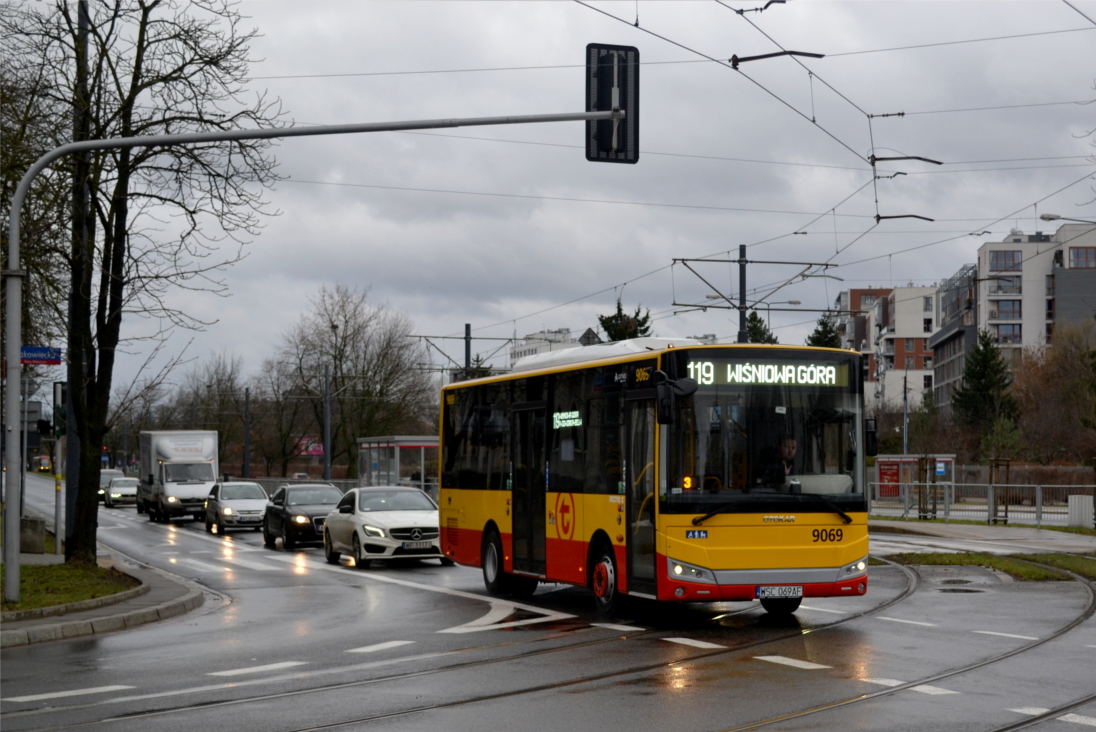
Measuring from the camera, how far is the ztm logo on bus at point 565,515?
16.0 metres

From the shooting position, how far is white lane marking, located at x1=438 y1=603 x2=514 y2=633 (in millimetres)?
14227

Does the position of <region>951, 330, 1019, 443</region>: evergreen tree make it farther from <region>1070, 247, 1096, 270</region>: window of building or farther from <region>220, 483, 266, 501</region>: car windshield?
<region>220, 483, 266, 501</region>: car windshield

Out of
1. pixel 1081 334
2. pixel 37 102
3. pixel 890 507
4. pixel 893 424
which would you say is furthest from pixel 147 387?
pixel 893 424

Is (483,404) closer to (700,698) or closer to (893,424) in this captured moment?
(700,698)

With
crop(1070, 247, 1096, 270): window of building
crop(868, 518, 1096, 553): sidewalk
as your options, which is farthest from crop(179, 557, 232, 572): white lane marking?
crop(1070, 247, 1096, 270): window of building

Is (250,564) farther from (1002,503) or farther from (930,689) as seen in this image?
(1002,503)

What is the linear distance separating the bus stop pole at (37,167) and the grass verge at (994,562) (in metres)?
10.5

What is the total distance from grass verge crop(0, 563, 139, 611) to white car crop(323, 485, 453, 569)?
4.77m

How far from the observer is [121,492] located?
215ft

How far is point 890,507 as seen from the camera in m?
44.6

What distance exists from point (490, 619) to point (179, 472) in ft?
113

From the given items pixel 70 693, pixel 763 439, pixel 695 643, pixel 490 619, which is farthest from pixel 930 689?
pixel 490 619

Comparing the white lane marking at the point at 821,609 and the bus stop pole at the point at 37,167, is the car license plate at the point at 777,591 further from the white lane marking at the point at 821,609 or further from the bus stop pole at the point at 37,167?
the bus stop pole at the point at 37,167

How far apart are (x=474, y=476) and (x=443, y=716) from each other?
10391 mm
